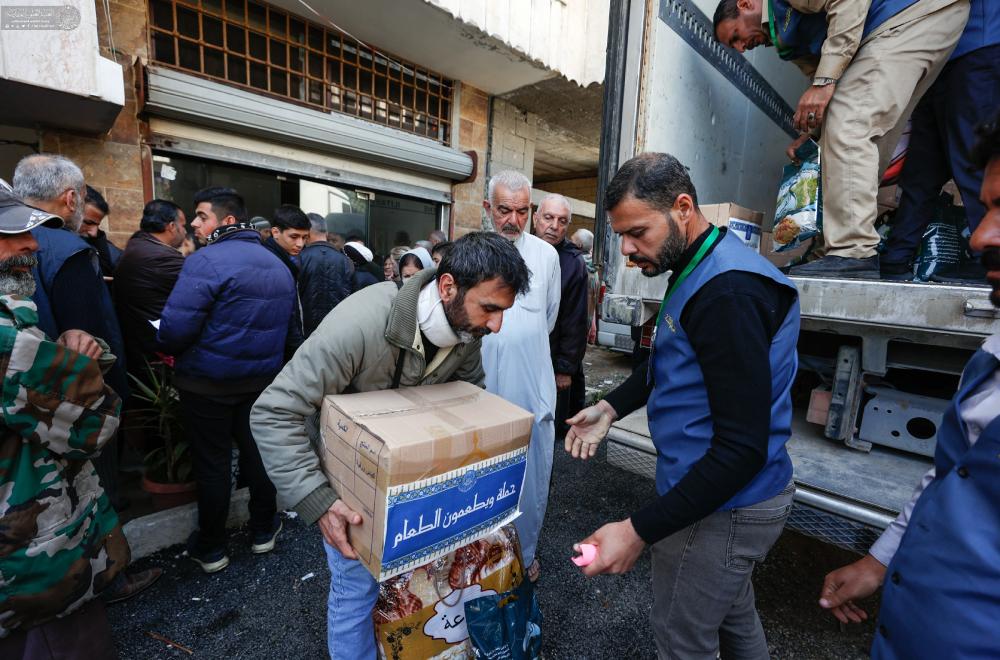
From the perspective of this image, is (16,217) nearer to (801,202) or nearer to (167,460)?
(167,460)

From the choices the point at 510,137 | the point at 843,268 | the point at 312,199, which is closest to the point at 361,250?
the point at 312,199

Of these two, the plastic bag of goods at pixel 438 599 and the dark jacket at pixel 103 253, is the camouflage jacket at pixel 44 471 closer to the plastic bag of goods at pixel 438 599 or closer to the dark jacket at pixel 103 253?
the plastic bag of goods at pixel 438 599

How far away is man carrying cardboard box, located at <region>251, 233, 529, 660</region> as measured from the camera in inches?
52.5

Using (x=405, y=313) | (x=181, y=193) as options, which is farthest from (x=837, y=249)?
(x=181, y=193)

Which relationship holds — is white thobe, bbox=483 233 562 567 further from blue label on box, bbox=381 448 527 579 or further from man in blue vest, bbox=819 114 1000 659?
man in blue vest, bbox=819 114 1000 659

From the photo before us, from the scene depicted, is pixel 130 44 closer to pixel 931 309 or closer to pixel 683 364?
pixel 683 364

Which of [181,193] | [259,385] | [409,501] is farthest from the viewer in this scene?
[181,193]

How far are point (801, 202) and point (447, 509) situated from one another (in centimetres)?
238

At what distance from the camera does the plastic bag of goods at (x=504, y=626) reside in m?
1.40

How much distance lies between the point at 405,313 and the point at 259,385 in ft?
4.54

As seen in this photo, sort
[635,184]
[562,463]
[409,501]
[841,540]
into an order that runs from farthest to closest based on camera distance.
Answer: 1. [562,463]
2. [841,540]
3. [635,184]
4. [409,501]

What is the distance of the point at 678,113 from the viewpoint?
2.46 m

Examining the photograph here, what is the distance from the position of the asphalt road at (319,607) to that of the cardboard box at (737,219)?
5.95ft

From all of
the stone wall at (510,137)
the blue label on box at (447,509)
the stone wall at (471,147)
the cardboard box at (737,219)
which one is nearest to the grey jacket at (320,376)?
the blue label on box at (447,509)
